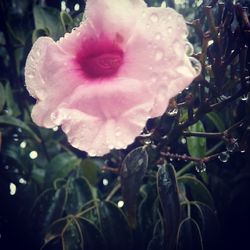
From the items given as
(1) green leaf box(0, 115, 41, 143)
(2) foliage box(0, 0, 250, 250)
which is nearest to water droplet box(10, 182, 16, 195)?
(2) foliage box(0, 0, 250, 250)

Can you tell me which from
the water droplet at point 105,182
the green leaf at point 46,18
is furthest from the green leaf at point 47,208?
the green leaf at point 46,18

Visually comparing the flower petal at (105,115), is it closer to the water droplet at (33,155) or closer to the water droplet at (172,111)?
the water droplet at (172,111)

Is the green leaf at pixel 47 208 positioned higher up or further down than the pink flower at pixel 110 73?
further down

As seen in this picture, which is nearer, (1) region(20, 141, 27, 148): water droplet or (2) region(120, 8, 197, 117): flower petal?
(2) region(120, 8, 197, 117): flower petal

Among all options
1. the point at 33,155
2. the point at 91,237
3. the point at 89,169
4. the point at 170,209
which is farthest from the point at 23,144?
the point at 170,209

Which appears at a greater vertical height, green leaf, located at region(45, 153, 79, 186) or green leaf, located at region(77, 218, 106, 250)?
green leaf, located at region(45, 153, 79, 186)

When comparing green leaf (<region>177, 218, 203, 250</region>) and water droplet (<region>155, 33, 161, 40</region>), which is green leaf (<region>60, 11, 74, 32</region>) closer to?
water droplet (<region>155, 33, 161, 40</region>)
